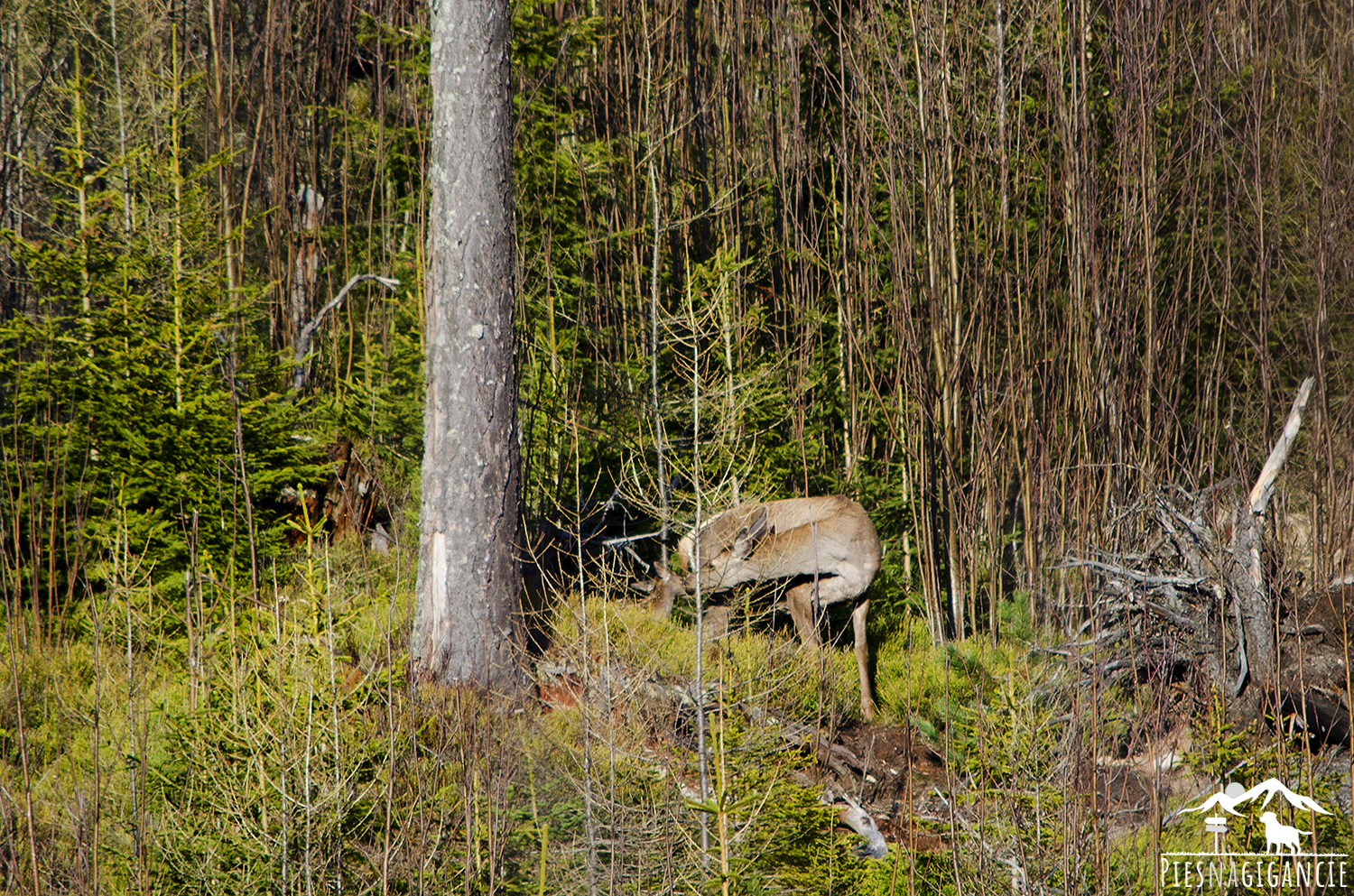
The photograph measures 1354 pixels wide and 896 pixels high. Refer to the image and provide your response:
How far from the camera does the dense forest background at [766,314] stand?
5.73 meters

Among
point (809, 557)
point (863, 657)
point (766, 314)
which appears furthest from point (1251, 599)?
point (766, 314)

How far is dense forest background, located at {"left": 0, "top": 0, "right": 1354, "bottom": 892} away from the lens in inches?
225

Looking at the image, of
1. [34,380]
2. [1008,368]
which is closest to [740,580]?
[1008,368]

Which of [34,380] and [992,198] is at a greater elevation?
[992,198]

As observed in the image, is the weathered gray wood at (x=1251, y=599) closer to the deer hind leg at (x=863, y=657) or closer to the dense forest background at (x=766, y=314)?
the dense forest background at (x=766, y=314)

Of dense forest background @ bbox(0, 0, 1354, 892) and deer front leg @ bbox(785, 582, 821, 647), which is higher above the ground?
dense forest background @ bbox(0, 0, 1354, 892)

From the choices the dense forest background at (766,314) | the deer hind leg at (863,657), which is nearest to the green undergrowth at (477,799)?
the dense forest background at (766,314)

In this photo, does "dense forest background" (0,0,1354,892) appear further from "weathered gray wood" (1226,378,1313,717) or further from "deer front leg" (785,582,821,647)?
"deer front leg" (785,582,821,647)

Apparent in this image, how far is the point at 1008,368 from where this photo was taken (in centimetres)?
669

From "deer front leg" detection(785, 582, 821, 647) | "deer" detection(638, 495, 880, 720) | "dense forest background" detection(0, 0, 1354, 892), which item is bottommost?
"deer front leg" detection(785, 582, 821, 647)

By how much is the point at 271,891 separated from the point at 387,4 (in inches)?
347

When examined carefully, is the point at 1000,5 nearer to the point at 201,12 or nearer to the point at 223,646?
the point at 223,646

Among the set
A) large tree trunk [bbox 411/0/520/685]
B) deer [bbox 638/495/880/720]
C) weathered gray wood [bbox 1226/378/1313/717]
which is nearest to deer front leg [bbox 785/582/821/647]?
deer [bbox 638/495/880/720]

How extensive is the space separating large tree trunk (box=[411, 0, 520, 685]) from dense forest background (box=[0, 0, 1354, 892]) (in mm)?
482
